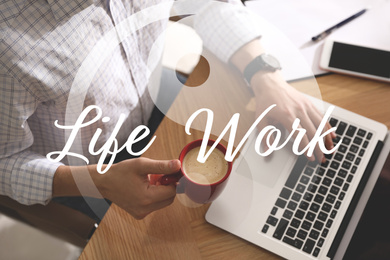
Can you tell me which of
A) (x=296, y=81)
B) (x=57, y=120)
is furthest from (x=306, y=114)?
(x=57, y=120)

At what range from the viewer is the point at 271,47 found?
2.89 ft

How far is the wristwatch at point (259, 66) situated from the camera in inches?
32.6

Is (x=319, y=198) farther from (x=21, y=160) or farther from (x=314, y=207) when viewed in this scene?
(x=21, y=160)

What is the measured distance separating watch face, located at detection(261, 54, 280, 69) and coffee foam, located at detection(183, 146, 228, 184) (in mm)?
311

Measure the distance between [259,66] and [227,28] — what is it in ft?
0.40

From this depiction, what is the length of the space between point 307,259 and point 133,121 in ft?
1.59

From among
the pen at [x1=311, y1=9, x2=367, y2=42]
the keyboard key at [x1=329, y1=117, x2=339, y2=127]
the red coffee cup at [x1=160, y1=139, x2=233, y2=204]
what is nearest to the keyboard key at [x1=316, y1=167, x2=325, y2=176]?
the keyboard key at [x1=329, y1=117, x2=339, y2=127]

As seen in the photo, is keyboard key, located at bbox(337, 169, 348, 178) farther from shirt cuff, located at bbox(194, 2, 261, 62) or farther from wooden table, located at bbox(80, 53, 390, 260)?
shirt cuff, located at bbox(194, 2, 261, 62)

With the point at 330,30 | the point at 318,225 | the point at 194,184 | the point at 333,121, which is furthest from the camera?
the point at 330,30

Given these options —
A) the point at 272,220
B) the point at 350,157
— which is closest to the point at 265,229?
the point at 272,220

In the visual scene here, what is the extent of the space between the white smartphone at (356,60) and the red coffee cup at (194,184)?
0.40m

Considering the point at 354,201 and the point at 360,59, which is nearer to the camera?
the point at 354,201

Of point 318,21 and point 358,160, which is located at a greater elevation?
point 318,21

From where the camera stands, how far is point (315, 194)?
70 cm
